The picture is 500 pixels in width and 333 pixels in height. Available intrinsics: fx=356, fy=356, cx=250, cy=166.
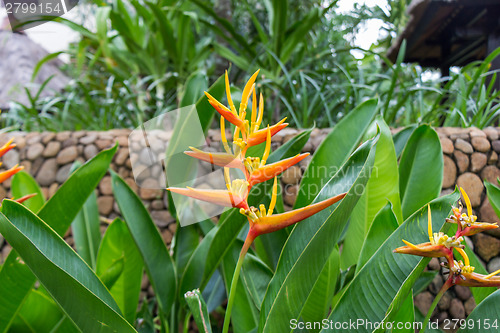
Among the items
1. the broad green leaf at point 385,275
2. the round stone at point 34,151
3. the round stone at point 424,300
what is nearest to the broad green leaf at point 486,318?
the broad green leaf at point 385,275

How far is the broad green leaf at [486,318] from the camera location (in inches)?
17.2

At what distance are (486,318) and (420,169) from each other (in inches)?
13.4

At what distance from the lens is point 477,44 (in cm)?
272

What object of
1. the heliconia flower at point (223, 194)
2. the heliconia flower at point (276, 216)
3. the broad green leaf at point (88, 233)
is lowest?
the broad green leaf at point (88, 233)

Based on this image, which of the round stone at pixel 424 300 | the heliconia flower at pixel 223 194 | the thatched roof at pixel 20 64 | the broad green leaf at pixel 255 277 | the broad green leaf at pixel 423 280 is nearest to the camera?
the heliconia flower at pixel 223 194

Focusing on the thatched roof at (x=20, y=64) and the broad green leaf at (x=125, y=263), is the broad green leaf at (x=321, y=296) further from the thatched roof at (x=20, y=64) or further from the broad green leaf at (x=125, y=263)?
the thatched roof at (x=20, y=64)

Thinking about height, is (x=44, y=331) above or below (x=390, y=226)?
below

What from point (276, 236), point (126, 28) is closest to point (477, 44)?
point (126, 28)

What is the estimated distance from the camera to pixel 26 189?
3.06 feet

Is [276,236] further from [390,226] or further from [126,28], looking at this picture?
[126,28]

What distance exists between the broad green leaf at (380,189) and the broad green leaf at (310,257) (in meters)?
0.22

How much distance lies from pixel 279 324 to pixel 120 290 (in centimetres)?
46

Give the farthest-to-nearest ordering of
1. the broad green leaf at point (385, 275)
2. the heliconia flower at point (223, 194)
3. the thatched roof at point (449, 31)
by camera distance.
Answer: the thatched roof at point (449, 31) → the broad green leaf at point (385, 275) → the heliconia flower at point (223, 194)

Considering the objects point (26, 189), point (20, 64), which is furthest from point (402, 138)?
point (20, 64)
